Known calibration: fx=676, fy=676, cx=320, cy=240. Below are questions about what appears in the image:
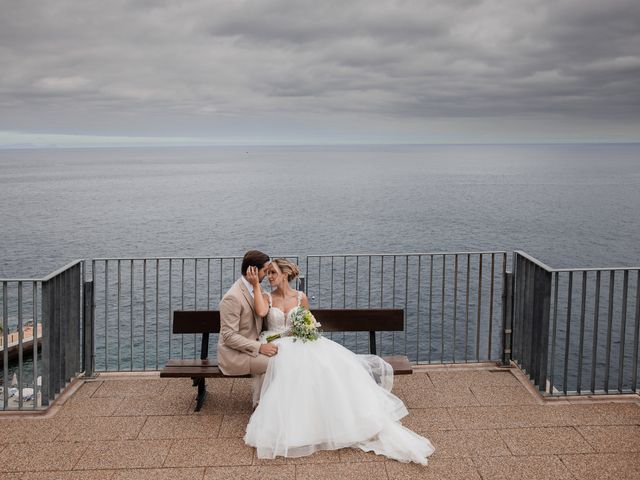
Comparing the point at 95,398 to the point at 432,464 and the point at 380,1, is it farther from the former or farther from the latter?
the point at 380,1

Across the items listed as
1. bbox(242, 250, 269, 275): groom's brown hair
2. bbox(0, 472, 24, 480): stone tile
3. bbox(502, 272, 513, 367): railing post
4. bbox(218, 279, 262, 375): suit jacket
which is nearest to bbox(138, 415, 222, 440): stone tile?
bbox(218, 279, 262, 375): suit jacket

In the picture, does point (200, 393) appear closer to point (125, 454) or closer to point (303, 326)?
point (125, 454)

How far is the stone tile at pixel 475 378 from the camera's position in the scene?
6.94m

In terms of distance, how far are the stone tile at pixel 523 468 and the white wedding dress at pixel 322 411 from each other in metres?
0.45

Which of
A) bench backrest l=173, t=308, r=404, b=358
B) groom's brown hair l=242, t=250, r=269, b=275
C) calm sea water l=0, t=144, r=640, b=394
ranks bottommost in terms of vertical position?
calm sea water l=0, t=144, r=640, b=394

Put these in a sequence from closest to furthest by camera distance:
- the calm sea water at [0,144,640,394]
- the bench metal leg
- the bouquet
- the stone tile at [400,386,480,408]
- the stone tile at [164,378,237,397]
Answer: the bouquet
the bench metal leg
the stone tile at [400,386,480,408]
the stone tile at [164,378,237,397]
the calm sea water at [0,144,640,394]

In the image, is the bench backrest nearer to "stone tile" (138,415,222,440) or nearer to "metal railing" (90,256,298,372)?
"stone tile" (138,415,222,440)

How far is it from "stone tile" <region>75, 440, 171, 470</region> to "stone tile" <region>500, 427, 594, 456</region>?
280 centimetres

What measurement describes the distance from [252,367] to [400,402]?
1370 millimetres

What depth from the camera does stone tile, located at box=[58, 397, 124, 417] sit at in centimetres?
615

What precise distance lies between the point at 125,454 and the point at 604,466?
3658 millimetres

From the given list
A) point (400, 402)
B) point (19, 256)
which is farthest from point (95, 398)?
point (19, 256)

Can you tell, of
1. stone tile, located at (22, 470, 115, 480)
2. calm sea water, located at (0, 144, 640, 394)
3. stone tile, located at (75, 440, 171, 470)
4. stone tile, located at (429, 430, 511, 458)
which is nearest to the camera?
stone tile, located at (22, 470, 115, 480)

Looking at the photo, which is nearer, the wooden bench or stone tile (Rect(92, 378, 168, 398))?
→ the wooden bench
